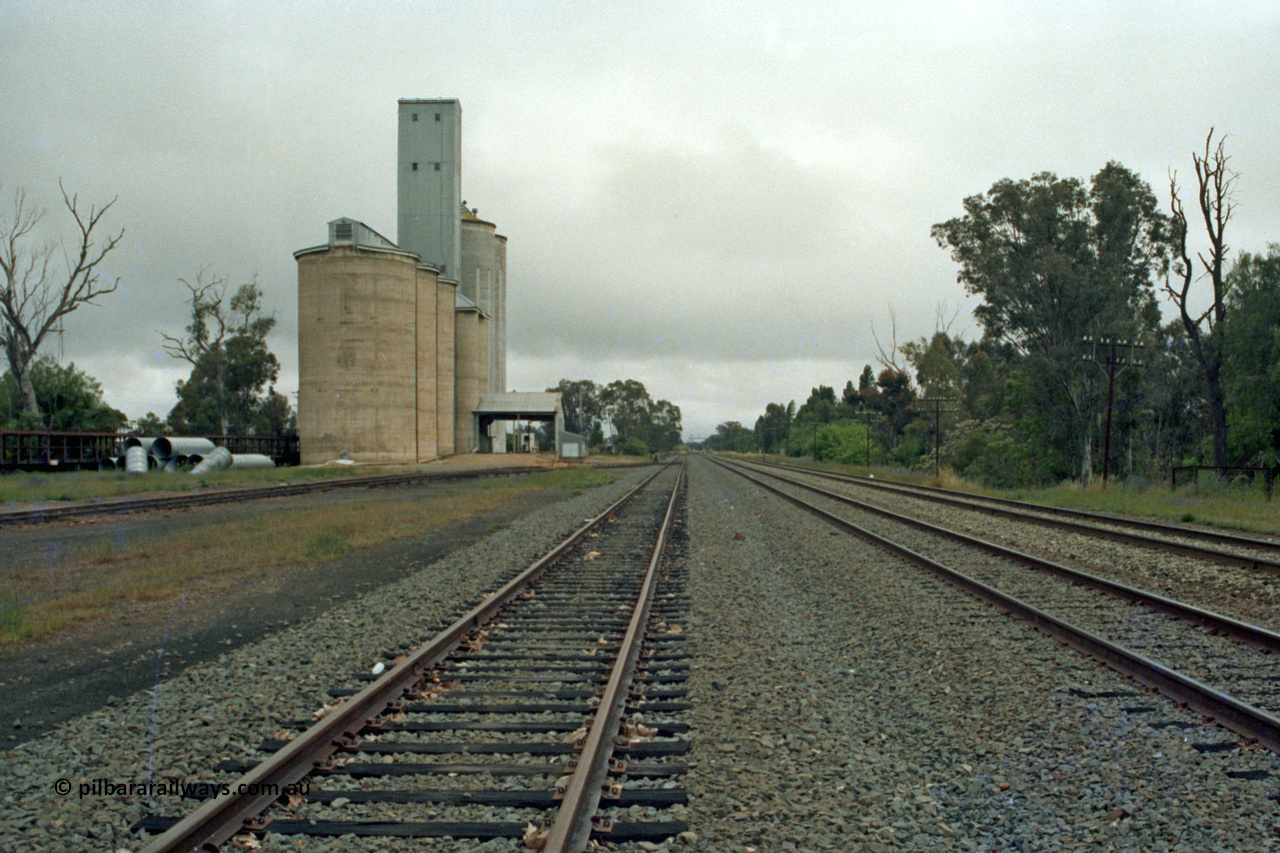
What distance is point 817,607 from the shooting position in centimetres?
878

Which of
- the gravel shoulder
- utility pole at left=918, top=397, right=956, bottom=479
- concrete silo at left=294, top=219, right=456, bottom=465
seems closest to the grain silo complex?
concrete silo at left=294, top=219, right=456, bottom=465

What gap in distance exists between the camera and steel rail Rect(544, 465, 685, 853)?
337 cm

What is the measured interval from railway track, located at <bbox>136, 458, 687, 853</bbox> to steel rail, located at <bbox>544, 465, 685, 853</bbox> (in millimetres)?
10

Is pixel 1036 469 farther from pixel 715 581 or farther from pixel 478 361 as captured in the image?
pixel 478 361

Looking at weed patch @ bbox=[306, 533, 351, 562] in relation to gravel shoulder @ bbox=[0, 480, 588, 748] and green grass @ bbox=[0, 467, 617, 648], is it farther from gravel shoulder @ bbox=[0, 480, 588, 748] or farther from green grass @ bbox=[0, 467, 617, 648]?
gravel shoulder @ bbox=[0, 480, 588, 748]

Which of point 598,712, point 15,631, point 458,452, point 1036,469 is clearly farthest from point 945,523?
point 458,452

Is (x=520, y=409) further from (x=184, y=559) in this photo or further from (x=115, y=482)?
(x=184, y=559)

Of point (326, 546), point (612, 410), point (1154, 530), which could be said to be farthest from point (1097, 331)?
point (612, 410)

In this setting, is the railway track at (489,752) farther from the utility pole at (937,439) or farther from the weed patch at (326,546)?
the utility pole at (937,439)

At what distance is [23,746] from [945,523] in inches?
676

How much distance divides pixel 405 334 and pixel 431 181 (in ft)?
58.3

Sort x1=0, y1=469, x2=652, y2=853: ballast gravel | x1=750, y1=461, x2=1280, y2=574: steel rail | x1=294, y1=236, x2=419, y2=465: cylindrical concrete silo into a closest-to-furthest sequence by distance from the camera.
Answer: x1=0, y1=469, x2=652, y2=853: ballast gravel
x1=750, y1=461, x2=1280, y2=574: steel rail
x1=294, y1=236, x2=419, y2=465: cylindrical concrete silo

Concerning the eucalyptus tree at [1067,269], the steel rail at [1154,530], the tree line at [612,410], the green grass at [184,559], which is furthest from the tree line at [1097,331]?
the tree line at [612,410]

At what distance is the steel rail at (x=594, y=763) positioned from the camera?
337 cm
